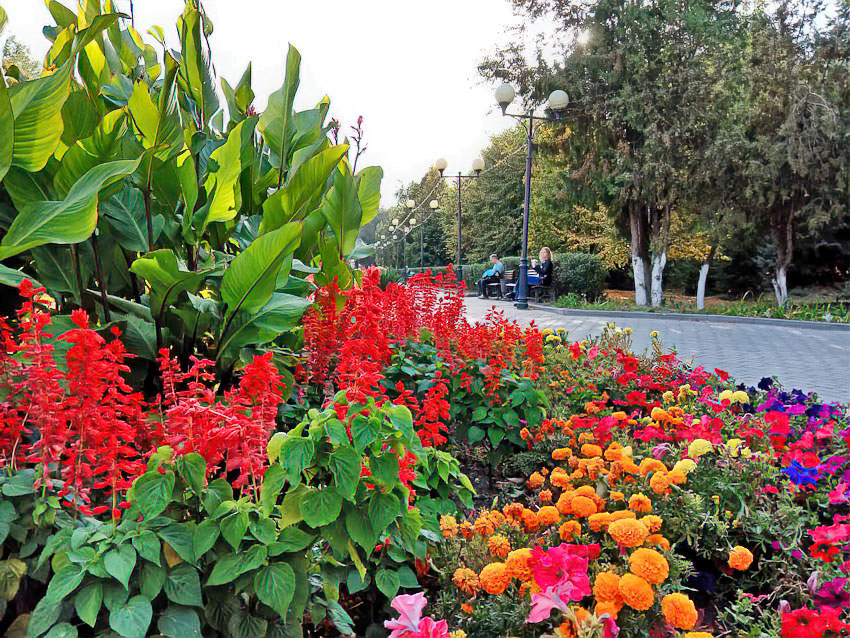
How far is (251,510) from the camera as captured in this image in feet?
3.97

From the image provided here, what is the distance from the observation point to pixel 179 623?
115 centimetres

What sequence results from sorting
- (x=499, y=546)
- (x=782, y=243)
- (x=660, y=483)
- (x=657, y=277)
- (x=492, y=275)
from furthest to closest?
1. (x=492, y=275)
2. (x=657, y=277)
3. (x=782, y=243)
4. (x=660, y=483)
5. (x=499, y=546)

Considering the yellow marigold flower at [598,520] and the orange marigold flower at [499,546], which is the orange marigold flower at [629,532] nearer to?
the yellow marigold flower at [598,520]

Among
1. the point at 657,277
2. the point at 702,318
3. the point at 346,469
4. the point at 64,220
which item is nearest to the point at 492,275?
the point at 657,277

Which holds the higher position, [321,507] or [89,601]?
[321,507]

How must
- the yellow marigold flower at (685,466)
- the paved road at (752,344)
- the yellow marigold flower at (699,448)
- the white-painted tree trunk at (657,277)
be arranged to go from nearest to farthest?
the yellow marigold flower at (685,466)
the yellow marigold flower at (699,448)
the paved road at (752,344)
the white-painted tree trunk at (657,277)

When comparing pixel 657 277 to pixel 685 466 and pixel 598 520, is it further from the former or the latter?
pixel 598 520

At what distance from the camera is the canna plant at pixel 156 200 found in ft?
5.85

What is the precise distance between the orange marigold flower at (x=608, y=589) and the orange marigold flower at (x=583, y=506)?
303mm

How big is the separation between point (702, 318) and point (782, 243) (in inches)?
186

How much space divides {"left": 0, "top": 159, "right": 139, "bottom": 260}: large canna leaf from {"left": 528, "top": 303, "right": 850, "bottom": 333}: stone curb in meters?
12.7

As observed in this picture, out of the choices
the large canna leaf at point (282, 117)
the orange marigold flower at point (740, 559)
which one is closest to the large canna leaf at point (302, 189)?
the large canna leaf at point (282, 117)

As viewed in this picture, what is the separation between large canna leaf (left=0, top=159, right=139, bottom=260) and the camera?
5.70 ft

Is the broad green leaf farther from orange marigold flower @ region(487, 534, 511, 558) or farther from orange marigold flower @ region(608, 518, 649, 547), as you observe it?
orange marigold flower @ region(608, 518, 649, 547)
